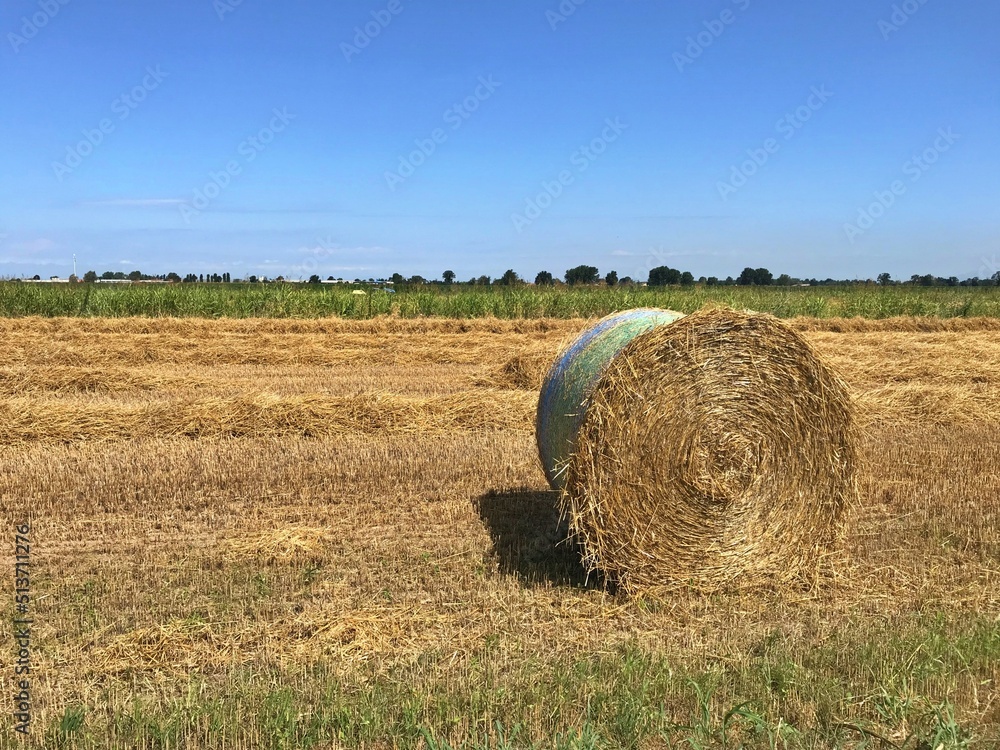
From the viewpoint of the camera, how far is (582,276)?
35.6 metres

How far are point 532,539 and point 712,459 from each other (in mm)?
1614

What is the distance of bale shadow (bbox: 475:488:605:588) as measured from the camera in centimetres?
586

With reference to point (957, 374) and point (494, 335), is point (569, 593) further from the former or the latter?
point (494, 335)

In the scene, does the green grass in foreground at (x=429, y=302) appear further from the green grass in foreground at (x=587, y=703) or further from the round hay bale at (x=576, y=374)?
the green grass in foreground at (x=587, y=703)

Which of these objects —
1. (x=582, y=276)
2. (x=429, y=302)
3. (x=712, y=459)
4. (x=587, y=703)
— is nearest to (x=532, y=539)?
(x=712, y=459)

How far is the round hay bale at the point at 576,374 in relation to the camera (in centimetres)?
594

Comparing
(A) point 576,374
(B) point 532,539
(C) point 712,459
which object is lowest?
(B) point 532,539

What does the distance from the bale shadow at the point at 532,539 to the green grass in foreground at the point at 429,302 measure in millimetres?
14963

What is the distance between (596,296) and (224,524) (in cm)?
2203

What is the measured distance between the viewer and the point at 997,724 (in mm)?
3938

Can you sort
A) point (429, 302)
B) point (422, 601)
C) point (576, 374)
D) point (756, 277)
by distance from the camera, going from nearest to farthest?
point (422, 601)
point (576, 374)
point (429, 302)
point (756, 277)

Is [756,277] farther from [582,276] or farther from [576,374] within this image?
[576,374]

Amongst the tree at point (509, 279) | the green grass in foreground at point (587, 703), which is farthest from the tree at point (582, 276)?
the green grass in foreground at point (587, 703)

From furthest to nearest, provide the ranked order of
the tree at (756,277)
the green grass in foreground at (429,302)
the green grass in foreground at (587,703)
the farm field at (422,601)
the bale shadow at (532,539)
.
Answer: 1. the tree at (756,277)
2. the green grass in foreground at (429,302)
3. the bale shadow at (532,539)
4. the farm field at (422,601)
5. the green grass in foreground at (587,703)
